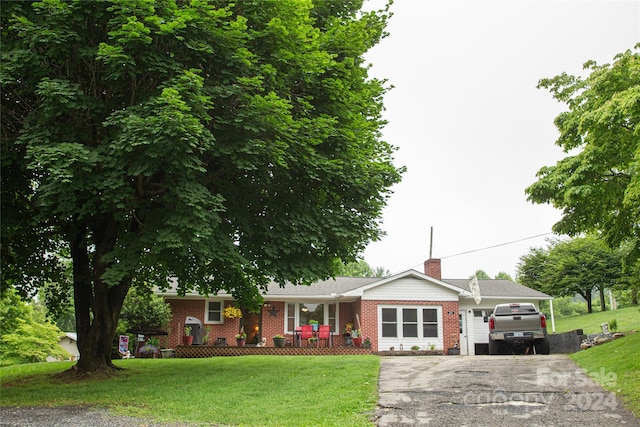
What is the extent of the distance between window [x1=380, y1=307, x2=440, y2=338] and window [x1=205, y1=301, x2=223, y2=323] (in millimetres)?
7592

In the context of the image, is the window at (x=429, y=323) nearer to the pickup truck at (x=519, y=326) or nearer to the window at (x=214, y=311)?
the pickup truck at (x=519, y=326)

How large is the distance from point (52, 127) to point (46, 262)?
713 cm

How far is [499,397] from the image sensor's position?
837cm

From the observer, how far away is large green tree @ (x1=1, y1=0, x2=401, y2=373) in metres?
9.38

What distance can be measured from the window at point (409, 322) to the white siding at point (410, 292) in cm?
51

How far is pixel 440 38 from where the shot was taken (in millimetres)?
16000

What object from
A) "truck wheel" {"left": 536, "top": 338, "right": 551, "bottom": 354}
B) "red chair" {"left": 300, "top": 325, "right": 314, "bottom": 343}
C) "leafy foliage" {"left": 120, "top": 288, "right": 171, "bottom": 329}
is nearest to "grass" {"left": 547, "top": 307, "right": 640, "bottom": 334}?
"truck wheel" {"left": 536, "top": 338, "right": 551, "bottom": 354}

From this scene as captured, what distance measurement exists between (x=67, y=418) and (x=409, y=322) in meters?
17.8

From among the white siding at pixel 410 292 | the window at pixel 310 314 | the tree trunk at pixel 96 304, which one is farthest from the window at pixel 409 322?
the tree trunk at pixel 96 304

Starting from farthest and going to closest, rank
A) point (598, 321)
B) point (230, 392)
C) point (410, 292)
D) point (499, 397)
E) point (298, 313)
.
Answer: point (598, 321)
point (298, 313)
point (410, 292)
point (230, 392)
point (499, 397)

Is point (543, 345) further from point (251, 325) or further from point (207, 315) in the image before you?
point (207, 315)

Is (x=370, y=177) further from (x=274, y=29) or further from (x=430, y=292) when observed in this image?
(x=430, y=292)

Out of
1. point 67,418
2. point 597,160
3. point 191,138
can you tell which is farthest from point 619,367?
point 67,418

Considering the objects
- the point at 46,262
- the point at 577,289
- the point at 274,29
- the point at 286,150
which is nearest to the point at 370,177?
the point at 286,150
